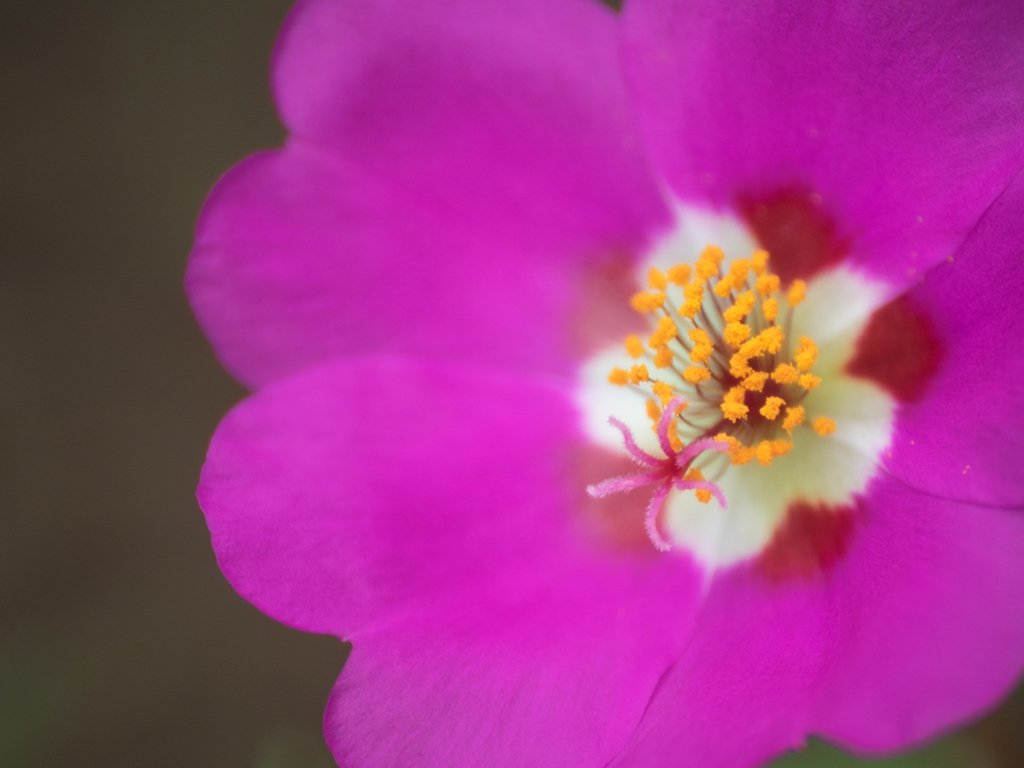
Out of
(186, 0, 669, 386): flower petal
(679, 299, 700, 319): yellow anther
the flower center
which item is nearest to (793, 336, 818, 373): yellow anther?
the flower center

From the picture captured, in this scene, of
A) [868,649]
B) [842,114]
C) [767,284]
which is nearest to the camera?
[868,649]

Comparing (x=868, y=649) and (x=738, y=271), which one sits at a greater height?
(x=738, y=271)

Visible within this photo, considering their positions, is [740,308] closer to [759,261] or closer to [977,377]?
[759,261]

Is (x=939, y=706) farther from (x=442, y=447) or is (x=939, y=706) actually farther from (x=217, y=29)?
(x=217, y=29)

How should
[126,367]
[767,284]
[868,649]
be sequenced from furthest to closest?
[126,367] → [767,284] → [868,649]

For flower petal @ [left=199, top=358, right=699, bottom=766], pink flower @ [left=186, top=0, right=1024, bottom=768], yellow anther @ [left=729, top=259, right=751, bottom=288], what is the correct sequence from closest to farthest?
pink flower @ [left=186, top=0, right=1024, bottom=768] → flower petal @ [left=199, top=358, right=699, bottom=766] → yellow anther @ [left=729, top=259, right=751, bottom=288]

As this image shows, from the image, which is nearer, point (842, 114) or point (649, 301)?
point (842, 114)

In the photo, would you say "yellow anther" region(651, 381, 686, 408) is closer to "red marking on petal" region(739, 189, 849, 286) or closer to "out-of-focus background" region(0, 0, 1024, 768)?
"red marking on petal" region(739, 189, 849, 286)

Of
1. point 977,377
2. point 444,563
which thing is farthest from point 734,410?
point 444,563
